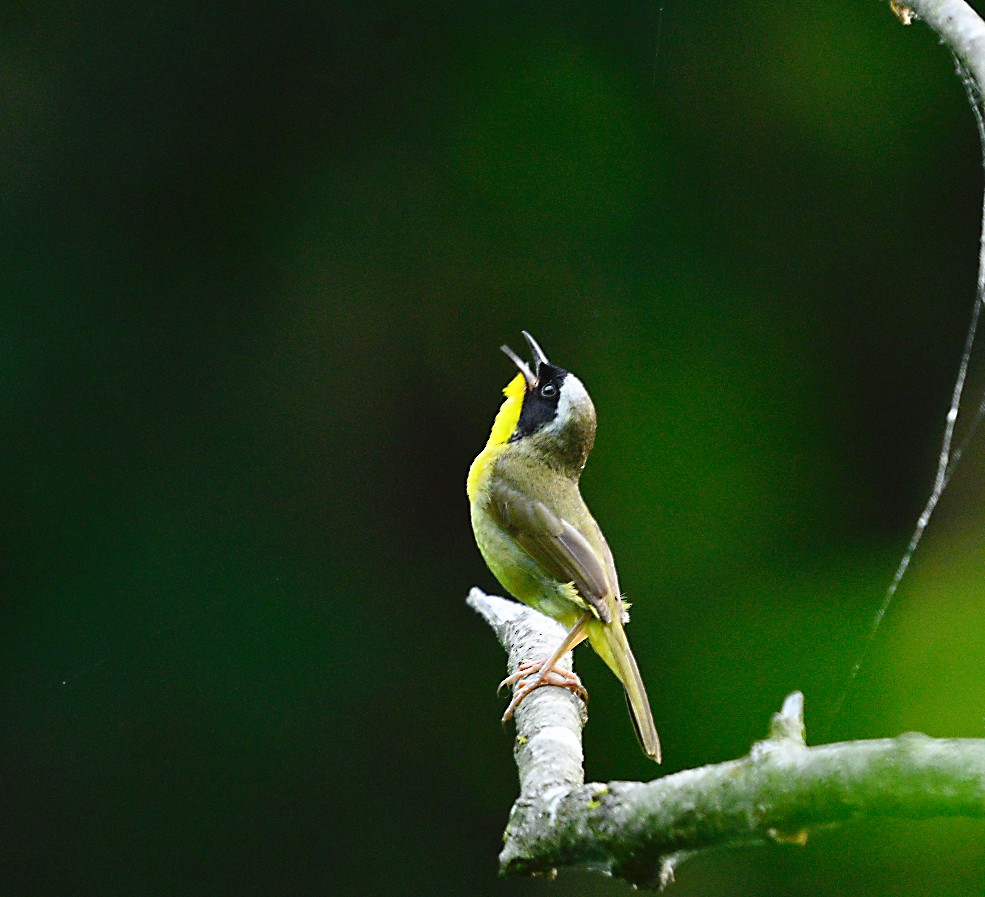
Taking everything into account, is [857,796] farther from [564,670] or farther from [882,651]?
[882,651]

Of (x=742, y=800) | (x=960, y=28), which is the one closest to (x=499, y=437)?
(x=960, y=28)

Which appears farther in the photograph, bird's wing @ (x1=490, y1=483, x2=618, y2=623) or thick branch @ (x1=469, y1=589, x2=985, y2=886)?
bird's wing @ (x1=490, y1=483, x2=618, y2=623)

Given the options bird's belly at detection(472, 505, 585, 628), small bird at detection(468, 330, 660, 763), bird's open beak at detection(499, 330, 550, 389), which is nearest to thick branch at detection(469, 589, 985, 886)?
small bird at detection(468, 330, 660, 763)

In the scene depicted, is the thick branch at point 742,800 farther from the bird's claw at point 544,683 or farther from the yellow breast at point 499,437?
the yellow breast at point 499,437

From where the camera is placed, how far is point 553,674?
2.99 metres

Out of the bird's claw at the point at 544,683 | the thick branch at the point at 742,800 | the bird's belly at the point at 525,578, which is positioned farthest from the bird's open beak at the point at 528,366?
the thick branch at the point at 742,800

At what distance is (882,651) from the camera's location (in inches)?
174

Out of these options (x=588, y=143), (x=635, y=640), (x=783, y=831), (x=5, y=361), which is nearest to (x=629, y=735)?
(x=635, y=640)

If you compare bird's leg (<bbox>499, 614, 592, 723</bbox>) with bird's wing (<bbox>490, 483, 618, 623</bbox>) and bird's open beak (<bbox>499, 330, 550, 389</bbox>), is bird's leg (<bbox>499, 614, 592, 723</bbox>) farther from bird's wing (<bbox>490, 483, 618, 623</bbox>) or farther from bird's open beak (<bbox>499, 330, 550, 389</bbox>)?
bird's open beak (<bbox>499, 330, 550, 389</bbox>)

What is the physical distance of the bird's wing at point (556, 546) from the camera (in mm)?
3168

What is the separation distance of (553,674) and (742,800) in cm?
164

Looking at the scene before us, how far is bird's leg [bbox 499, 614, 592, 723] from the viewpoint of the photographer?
9.53ft

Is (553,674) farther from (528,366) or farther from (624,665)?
(528,366)

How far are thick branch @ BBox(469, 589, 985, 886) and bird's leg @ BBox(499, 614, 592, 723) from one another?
33.7 inches
